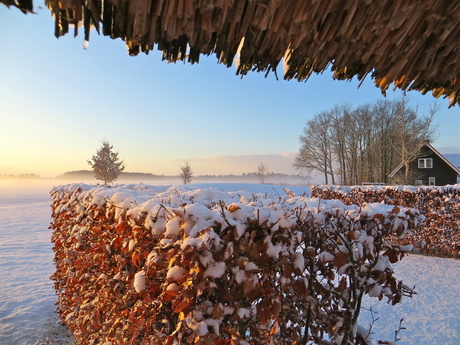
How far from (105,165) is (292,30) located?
1227 inches

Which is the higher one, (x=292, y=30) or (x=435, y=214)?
(x=292, y=30)

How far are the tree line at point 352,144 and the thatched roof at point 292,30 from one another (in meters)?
40.3

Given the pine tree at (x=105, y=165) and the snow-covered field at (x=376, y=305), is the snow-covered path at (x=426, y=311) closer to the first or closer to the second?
the snow-covered field at (x=376, y=305)

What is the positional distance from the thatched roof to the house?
95.8ft

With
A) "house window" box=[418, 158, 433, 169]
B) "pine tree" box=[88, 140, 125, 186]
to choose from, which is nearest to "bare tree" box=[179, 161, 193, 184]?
"pine tree" box=[88, 140, 125, 186]

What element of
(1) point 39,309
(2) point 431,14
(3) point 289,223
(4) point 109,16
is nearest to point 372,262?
(3) point 289,223

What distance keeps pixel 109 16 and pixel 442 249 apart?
10.3 m

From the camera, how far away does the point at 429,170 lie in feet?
95.6

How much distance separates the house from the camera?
27469mm

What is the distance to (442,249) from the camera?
8203mm

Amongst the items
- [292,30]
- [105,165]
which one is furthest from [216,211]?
[105,165]

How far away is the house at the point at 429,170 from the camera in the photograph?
2747cm

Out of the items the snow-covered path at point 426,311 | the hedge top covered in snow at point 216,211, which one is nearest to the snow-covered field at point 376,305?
the snow-covered path at point 426,311

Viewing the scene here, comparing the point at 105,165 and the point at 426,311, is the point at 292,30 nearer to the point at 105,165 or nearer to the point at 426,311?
the point at 426,311
